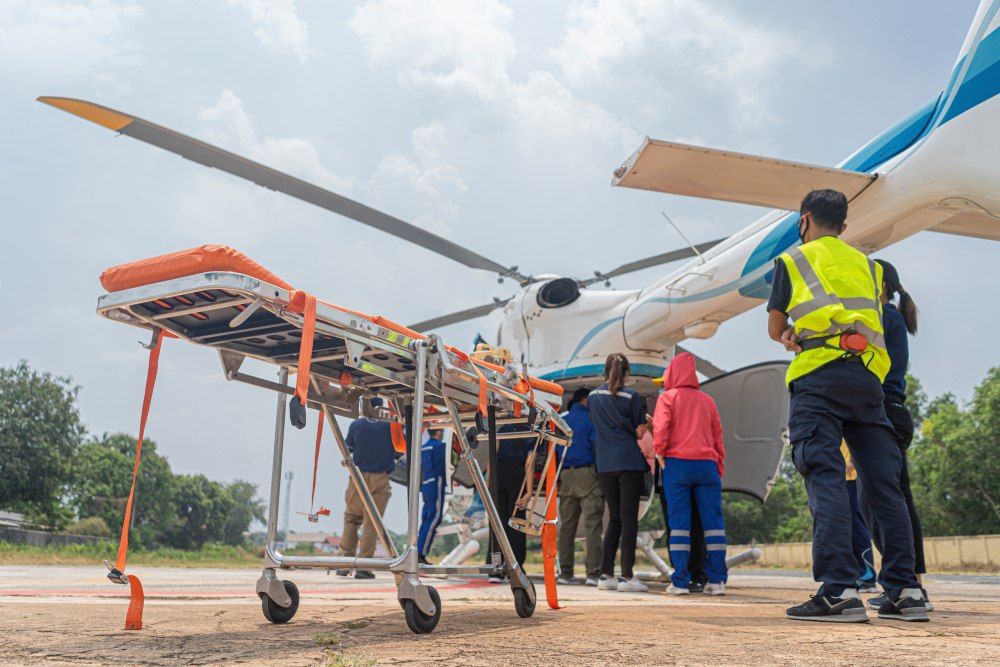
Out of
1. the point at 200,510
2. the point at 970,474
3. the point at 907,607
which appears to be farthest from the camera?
the point at 200,510

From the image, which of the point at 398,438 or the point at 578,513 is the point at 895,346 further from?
the point at 578,513

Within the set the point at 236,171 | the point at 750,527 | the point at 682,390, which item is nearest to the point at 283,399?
the point at 682,390

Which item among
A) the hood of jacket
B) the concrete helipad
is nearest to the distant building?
the concrete helipad

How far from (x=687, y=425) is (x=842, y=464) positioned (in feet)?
8.28

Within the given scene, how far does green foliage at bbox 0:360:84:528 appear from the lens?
3431 cm

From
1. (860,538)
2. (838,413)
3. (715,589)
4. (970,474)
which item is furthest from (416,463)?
(970,474)

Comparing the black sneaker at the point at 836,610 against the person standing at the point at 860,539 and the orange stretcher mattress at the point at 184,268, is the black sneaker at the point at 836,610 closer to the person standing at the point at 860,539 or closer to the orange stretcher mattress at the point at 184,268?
the orange stretcher mattress at the point at 184,268

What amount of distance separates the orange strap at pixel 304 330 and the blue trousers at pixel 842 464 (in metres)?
2.02

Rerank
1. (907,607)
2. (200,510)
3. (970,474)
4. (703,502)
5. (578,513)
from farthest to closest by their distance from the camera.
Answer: (200,510), (970,474), (578,513), (703,502), (907,607)

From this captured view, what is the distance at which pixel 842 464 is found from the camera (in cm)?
329

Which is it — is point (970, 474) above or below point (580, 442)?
above

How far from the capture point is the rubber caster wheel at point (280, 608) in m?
3.25

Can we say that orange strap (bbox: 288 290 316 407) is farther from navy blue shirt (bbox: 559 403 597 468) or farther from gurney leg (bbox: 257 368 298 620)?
navy blue shirt (bbox: 559 403 597 468)

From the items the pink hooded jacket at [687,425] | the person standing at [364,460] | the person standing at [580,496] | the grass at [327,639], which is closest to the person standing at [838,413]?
the grass at [327,639]
